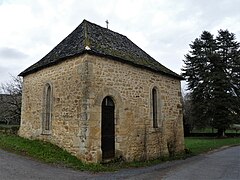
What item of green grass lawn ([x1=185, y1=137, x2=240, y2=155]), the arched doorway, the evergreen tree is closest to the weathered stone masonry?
the arched doorway

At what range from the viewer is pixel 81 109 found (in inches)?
417

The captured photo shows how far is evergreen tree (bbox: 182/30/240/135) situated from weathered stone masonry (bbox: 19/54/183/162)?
18499 mm

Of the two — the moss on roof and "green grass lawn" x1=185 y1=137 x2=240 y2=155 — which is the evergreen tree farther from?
the moss on roof

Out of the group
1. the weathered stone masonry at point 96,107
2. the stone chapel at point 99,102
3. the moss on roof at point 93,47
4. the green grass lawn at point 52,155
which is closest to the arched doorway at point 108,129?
the stone chapel at point 99,102

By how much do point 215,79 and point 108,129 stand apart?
24.0 m

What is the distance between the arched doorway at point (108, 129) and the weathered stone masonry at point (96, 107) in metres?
0.23

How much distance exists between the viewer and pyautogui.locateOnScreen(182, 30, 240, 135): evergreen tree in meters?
31.4

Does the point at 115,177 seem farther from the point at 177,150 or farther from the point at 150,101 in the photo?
the point at 177,150

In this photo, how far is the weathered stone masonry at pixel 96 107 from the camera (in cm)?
1053

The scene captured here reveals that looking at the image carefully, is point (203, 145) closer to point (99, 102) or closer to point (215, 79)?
point (215, 79)

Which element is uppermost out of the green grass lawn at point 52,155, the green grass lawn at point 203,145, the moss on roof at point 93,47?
the moss on roof at point 93,47

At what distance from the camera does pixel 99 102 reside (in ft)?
35.6

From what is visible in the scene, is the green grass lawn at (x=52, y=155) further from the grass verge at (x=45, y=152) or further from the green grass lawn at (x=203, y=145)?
the green grass lawn at (x=203, y=145)

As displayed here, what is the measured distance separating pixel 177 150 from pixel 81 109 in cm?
726
